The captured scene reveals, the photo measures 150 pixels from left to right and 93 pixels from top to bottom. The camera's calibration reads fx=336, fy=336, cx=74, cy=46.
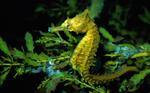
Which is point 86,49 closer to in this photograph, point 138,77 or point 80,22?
point 80,22

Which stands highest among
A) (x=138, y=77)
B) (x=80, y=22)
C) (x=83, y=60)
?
(x=80, y=22)

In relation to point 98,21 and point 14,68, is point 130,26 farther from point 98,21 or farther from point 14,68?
point 14,68

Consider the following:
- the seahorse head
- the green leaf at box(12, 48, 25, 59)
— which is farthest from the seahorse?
the green leaf at box(12, 48, 25, 59)

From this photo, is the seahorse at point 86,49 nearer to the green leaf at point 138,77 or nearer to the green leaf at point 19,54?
the green leaf at point 138,77

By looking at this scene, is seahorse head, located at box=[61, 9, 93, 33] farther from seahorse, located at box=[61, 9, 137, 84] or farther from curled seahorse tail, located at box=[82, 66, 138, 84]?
curled seahorse tail, located at box=[82, 66, 138, 84]

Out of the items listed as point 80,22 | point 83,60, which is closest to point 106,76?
point 83,60

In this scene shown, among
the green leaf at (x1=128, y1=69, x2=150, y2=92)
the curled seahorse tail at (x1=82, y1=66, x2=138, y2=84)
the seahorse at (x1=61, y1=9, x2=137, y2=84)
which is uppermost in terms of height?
the seahorse at (x1=61, y1=9, x2=137, y2=84)

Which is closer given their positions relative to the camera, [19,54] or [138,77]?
[138,77]

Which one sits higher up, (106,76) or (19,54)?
(19,54)

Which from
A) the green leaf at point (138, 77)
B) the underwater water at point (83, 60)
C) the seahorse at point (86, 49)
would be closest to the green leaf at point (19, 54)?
the underwater water at point (83, 60)
